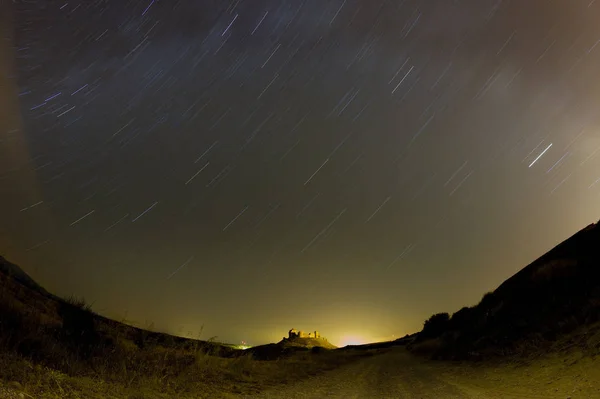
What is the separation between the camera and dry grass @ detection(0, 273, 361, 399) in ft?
19.9

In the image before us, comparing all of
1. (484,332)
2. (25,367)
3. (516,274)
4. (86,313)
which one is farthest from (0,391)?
(516,274)

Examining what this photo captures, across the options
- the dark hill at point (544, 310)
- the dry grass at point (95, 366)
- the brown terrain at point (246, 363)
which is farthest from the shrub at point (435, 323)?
the dry grass at point (95, 366)

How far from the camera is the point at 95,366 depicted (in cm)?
807

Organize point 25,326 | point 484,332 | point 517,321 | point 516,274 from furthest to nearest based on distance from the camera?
point 516,274
point 484,332
point 517,321
point 25,326

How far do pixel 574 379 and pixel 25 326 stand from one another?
13561mm

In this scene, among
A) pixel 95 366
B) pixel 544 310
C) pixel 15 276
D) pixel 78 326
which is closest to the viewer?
pixel 95 366

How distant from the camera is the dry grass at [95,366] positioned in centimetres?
605

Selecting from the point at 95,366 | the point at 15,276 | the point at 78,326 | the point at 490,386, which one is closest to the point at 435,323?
the point at 490,386

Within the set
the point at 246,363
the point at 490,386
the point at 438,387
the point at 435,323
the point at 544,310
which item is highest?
the point at 435,323

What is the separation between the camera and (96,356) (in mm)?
8891

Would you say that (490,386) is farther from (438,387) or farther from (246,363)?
(246,363)

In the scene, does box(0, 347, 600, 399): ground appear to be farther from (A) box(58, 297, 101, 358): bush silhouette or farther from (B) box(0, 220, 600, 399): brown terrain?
(A) box(58, 297, 101, 358): bush silhouette

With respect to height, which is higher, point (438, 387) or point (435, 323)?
point (435, 323)

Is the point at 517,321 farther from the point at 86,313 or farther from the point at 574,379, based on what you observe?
the point at 86,313
